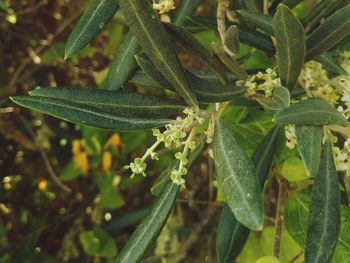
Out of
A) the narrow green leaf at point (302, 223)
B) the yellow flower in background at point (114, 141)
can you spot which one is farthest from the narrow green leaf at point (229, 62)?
the yellow flower in background at point (114, 141)

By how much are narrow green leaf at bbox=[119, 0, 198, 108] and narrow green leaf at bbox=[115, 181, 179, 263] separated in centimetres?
16

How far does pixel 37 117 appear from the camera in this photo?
7.58 feet

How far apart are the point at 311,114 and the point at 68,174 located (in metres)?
1.35

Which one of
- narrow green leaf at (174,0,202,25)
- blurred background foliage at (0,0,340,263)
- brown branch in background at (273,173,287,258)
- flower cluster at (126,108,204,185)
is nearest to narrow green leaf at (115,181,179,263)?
flower cluster at (126,108,204,185)

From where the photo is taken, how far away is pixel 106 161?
2.11 m

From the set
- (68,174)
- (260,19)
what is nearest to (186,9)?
(260,19)

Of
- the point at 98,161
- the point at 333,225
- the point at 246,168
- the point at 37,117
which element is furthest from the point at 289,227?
the point at 37,117

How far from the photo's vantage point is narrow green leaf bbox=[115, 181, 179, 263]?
0.98m

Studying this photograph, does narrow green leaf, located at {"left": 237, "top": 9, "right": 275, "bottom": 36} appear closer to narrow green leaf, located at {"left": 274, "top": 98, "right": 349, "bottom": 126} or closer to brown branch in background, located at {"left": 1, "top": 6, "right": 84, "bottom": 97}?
narrow green leaf, located at {"left": 274, "top": 98, "right": 349, "bottom": 126}

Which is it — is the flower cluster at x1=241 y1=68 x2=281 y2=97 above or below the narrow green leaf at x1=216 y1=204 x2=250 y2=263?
above

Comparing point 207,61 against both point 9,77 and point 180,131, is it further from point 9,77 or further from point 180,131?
point 9,77

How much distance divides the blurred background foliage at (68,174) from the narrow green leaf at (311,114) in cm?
101

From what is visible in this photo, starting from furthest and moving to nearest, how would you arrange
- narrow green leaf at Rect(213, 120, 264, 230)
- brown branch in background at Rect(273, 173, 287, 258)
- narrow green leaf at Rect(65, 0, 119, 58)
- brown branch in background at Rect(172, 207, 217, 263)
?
brown branch in background at Rect(172, 207, 217, 263)
brown branch in background at Rect(273, 173, 287, 258)
narrow green leaf at Rect(65, 0, 119, 58)
narrow green leaf at Rect(213, 120, 264, 230)

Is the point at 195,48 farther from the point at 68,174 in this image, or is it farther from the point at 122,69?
the point at 68,174
